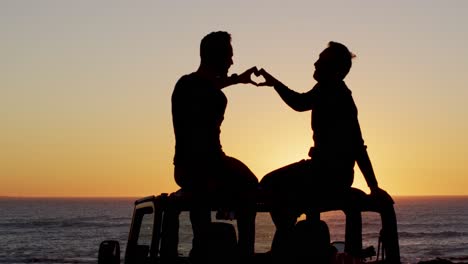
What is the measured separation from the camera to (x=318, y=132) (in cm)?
572

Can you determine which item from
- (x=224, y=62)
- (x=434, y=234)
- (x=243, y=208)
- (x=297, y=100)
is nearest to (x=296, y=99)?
(x=297, y=100)

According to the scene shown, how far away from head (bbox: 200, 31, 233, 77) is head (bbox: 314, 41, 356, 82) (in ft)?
2.14

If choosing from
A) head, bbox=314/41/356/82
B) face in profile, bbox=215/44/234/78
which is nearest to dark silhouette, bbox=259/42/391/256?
head, bbox=314/41/356/82

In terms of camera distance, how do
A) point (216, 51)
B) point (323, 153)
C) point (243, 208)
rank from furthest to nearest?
point (216, 51), point (323, 153), point (243, 208)

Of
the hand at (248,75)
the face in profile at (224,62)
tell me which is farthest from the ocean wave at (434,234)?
the hand at (248,75)

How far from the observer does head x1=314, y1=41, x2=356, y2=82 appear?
5812 mm

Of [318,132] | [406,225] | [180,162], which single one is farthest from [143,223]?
[406,225]

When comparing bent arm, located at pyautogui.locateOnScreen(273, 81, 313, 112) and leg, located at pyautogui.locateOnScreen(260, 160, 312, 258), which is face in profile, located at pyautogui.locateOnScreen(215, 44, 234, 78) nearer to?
bent arm, located at pyautogui.locateOnScreen(273, 81, 313, 112)

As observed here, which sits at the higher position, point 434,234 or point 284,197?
point 284,197

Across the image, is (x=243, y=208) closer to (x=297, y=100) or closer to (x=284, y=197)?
(x=284, y=197)

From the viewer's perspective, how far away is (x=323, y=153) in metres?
5.66

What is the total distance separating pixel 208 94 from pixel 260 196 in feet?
2.72

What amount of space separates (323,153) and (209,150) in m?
0.76

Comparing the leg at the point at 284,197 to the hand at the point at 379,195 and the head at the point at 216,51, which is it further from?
the head at the point at 216,51
